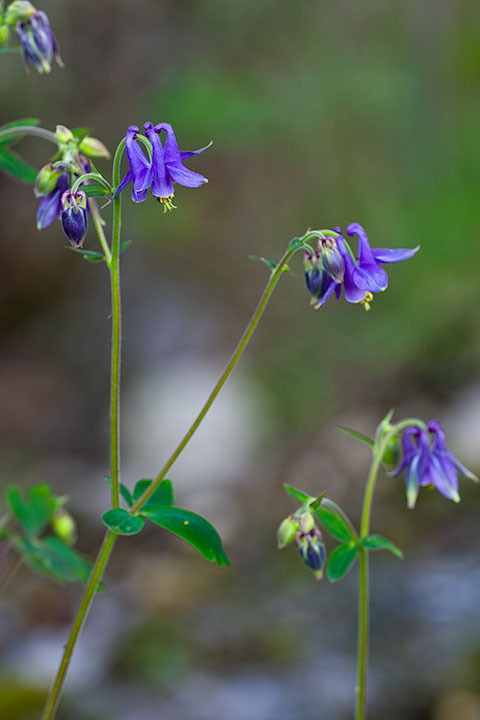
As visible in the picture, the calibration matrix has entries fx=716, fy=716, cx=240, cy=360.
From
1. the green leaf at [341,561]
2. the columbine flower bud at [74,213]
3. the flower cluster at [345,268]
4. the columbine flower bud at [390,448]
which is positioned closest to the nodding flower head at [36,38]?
the columbine flower bud at [74,213]

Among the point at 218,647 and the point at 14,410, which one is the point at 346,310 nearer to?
the point at 14,410

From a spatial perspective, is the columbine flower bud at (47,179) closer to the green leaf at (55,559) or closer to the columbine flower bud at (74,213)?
the columbine flower bud at (74,213)

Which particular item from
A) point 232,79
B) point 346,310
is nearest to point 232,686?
point 346,310

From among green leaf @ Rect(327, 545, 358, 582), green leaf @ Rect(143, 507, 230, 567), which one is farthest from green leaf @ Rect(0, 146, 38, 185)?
green leaf @ Rect(327, 545, 358, 582)

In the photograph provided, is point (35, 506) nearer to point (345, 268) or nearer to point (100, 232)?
point (100, 232)

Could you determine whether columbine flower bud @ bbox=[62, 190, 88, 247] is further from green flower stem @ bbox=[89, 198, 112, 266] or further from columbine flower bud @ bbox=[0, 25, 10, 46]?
columbine flower bud @ bbox=[0, 25, 10, 46]
